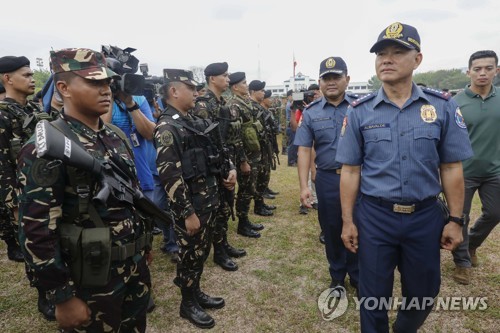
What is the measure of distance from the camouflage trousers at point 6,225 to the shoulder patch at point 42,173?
2840 mm

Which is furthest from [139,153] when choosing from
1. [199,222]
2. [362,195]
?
[362,195]

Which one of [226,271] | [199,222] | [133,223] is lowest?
[226,271]

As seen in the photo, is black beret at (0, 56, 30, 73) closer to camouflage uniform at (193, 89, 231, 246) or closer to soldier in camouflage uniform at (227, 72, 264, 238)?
camouflage uniform at (193, 89, 231, 246)

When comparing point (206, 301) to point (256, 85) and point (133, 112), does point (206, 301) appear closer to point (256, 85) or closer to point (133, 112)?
point (133, 112)

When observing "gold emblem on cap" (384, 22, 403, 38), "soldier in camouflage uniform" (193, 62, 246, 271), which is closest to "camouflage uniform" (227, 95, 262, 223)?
"soldier in camouflage uniform" (193, 62, 246, 271)

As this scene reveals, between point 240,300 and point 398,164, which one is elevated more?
point 398,164

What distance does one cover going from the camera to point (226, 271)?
3.74 meters

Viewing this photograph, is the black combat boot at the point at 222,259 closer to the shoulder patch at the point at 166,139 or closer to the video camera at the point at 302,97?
the shoulder patch at the point at 166,139

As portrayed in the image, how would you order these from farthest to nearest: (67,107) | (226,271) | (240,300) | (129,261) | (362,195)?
(226,271) < (240,300) < (362,195) < (129,261) < (67,107)

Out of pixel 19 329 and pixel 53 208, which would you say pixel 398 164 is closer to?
pixel 53 208

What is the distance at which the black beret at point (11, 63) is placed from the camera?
3189mm

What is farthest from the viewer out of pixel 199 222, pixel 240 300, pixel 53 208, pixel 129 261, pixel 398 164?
pixel 240 300

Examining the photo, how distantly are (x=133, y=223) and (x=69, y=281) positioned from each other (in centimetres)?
43

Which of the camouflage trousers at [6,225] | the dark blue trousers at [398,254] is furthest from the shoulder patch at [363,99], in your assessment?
the camouflage trousers at [6,225]
